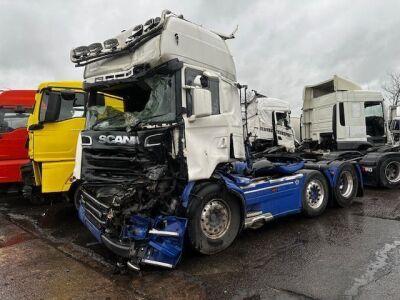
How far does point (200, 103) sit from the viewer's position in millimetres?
4973

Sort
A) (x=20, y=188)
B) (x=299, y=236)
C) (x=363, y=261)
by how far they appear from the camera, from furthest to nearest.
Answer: (x=20, y=188) < (x=299, y=236) < (x=363, y=261)

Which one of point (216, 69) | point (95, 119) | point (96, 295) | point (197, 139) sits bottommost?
point (96, 295)

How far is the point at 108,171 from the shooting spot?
5.28 metres

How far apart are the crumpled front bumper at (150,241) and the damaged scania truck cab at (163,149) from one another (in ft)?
0.04

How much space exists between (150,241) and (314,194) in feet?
13.2

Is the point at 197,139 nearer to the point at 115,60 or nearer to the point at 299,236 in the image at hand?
the point at 115,60

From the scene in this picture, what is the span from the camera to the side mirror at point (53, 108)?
717 cm

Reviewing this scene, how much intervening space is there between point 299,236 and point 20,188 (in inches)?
289

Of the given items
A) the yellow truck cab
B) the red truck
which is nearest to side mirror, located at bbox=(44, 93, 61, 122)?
the yellow truck cab

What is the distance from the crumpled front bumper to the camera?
15.3 feet

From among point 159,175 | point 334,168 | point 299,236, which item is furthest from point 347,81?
point 159,175

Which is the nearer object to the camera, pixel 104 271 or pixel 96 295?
pixel 96 295

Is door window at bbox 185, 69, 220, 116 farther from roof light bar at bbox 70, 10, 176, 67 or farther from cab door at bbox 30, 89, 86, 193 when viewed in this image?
cab door at bbox 30, 89, 86, 193

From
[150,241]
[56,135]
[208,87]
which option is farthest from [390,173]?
[56,135]
